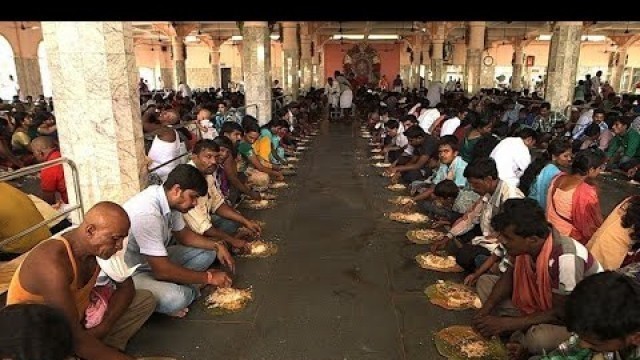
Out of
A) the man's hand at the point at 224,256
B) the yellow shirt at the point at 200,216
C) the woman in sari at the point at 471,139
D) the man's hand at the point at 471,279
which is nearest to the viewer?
the man's hand at the point at 471,279

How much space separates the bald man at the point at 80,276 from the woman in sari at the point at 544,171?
4.14 m

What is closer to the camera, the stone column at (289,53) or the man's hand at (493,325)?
the man's hand at (493,325)

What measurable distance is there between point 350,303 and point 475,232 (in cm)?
175

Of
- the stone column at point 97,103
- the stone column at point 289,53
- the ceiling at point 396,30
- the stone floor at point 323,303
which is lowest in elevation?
the stone floor at point 323,303

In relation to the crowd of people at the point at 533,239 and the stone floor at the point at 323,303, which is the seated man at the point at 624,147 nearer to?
the crowd of people at the point at 533,239

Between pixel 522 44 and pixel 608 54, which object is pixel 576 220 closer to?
pixel 522 44

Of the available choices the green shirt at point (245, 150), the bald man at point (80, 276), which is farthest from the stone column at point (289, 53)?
the bald man at point (80, 276)

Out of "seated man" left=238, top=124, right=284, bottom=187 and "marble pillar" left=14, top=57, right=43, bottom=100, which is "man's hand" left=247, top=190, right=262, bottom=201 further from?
"marble pillar" left=14, top=57, right=43, bottom=100

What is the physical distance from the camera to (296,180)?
8727 mm

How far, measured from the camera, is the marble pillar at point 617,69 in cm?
3206

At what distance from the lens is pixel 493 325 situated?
308 centimetres

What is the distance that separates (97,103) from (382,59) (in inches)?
1403

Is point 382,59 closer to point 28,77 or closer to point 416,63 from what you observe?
point 416,63

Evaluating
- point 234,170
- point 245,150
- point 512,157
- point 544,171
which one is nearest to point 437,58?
point 245,150
